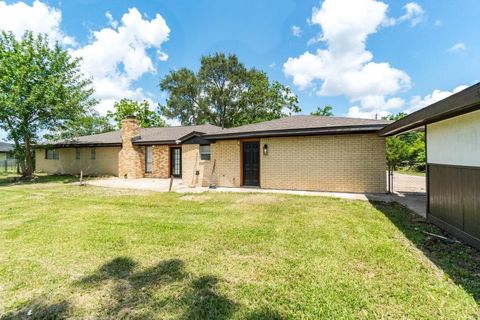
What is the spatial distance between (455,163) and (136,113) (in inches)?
1425

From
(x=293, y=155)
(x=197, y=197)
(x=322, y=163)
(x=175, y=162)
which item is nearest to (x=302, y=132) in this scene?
(x=293, y=155)

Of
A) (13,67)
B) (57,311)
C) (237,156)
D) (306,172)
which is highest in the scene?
(13,67)

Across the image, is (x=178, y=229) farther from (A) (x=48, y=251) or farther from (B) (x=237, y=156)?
(B) (x=237, y=156)

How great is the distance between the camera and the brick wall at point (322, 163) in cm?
898

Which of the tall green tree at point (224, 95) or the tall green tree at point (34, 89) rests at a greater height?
the tall green tree at point (224, 95)

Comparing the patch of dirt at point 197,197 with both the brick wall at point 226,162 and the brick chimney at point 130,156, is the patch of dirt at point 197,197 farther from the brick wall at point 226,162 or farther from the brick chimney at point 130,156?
the brick chimney at point 130,156

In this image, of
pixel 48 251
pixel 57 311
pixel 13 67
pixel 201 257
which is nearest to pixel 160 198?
pixel 48 251

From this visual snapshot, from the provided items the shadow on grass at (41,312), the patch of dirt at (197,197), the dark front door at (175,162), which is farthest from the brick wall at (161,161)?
the shadow on grass at (41,312)

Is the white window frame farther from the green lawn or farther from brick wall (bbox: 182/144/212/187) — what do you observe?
the green lawn

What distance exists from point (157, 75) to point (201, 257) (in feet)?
119

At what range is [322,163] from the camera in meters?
9.60

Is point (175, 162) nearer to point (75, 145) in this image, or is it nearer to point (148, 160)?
point (148, 160)

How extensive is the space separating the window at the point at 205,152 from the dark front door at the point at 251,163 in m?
2.07

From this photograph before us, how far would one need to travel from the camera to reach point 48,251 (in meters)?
3.95
